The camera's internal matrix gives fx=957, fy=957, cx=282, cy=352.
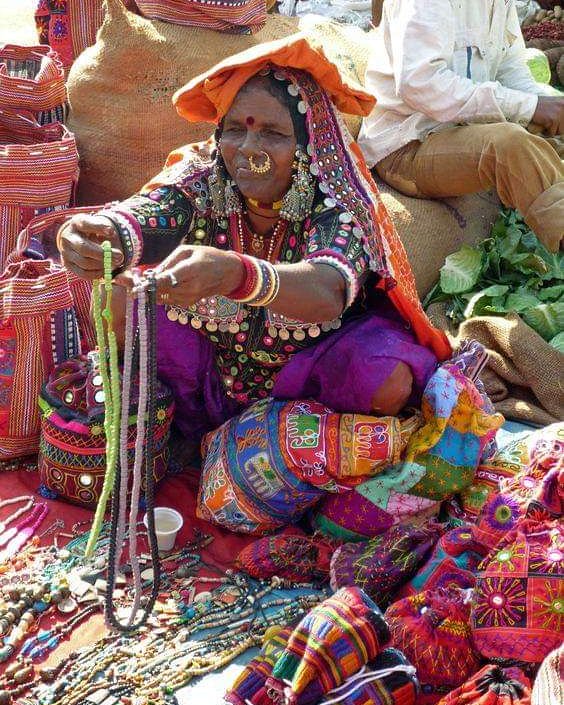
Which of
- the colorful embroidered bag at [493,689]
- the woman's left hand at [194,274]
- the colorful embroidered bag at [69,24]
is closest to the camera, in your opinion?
the colorful embroidered bag at [493,689]

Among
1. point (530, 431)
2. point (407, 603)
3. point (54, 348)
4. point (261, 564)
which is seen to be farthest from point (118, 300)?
point (530, 431)

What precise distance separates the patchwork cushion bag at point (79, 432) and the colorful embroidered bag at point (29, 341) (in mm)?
102

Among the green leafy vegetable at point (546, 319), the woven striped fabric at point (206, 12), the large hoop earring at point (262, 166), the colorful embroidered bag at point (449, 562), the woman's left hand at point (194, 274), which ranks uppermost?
the woven striped fabric at point (206, 12)

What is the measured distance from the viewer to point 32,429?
2.99 meters

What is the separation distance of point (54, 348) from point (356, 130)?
1.80m

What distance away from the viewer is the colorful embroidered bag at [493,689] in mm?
1856

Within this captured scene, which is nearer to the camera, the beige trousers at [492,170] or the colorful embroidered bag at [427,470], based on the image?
the colorful embroidered bag at [427,470]

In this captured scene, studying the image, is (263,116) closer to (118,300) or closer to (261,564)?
(118,300)

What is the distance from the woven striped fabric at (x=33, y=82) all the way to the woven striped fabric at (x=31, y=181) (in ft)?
0.62

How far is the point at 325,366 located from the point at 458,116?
1632mm

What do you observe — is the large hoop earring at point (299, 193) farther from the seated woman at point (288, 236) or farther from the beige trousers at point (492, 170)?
the beige trousers at point (492, 170)

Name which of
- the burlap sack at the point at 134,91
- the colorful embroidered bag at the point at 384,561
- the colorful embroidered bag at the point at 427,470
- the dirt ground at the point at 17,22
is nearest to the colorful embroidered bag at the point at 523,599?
the colorful embroidered bag at the point at 384,561

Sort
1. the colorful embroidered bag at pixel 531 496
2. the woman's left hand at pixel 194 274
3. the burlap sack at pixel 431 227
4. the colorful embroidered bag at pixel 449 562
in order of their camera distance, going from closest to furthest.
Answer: the woman's left hand at pixel 194 274 < the colorful embroidered bag at pixel 531 496 < the colorful embroidered bag at pixel 449 562 < the burlap sack at pixel 431 227

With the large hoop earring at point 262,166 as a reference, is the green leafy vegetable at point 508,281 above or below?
below
